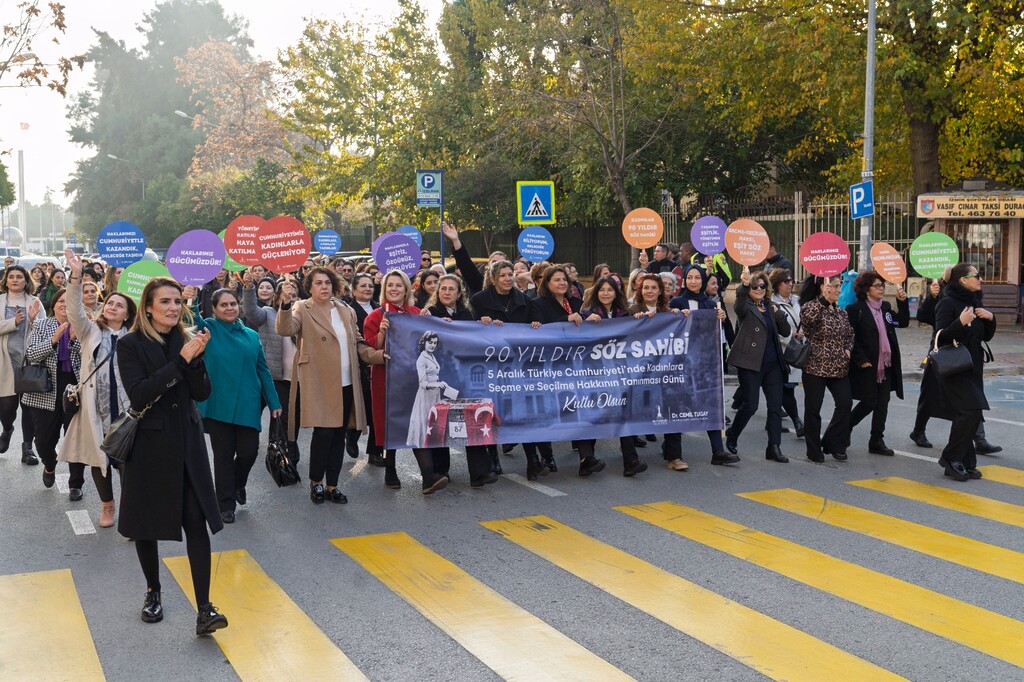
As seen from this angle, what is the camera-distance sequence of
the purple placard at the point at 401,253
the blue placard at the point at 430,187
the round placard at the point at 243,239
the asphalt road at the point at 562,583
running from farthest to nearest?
the blue placard at the point at 430,187 < the purple placard at the point at 401,253 < the round placard at the point at 243,239 < the asphalt road at the point at 562,583

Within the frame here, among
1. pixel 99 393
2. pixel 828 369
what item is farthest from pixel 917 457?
pixel 99 393

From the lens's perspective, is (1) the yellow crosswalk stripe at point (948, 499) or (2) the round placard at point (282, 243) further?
(2) the round placard at point (282, 243)

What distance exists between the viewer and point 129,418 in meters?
5.52

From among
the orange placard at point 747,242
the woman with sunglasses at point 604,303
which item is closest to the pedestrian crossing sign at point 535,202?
the orange placard at point 747,242

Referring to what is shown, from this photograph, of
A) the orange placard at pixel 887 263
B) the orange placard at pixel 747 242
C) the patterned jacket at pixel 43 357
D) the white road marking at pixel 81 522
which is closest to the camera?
the white road marking at pixel 81 522

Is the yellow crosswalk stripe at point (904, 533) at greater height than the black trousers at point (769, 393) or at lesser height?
lesser

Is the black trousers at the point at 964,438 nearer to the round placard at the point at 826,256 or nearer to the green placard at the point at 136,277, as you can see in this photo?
the round placard at the point at 826,256

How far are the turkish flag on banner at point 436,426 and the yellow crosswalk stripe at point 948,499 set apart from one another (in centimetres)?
333

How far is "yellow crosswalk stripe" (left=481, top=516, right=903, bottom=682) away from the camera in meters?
5.04

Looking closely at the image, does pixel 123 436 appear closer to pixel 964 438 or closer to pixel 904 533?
pixel 904 533

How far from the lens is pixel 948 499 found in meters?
8.46

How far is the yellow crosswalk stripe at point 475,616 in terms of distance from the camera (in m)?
5.05

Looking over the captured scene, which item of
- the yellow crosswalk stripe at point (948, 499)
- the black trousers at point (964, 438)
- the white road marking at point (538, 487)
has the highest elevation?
the black trousers at point (964, 438)

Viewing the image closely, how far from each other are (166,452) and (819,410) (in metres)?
6.23
